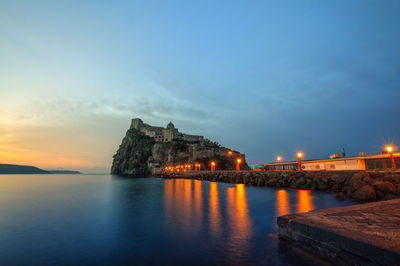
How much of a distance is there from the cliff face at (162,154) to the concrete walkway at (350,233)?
89.9 meters

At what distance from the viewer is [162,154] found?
108 meters

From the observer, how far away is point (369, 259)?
3.43 metres

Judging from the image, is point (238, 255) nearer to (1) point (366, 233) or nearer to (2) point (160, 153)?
(1) point (366, 233)

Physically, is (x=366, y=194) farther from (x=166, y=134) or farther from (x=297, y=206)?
(x=166, y=134)

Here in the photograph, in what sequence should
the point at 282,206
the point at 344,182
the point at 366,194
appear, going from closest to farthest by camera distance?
the point at 366,194 → the point at 282,206 → the point at 344,182

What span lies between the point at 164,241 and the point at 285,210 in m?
8.02

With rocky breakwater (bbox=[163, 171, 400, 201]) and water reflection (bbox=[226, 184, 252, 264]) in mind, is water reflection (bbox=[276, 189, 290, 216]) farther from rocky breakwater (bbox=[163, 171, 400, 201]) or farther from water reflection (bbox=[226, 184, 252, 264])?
rocky breakwater (bbox=[163, 171, 400, 201])

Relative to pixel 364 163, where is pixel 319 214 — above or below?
below

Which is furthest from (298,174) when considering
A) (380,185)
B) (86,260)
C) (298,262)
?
(86,260)

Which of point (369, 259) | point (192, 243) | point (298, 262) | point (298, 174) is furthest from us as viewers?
point (298, 174)

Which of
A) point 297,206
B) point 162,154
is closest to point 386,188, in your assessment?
point 297,206

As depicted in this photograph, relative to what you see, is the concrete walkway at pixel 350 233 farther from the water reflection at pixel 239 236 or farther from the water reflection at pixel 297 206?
the water reflection at pixel 297 206

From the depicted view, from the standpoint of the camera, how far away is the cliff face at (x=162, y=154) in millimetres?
100438

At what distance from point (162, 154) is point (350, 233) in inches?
4231
